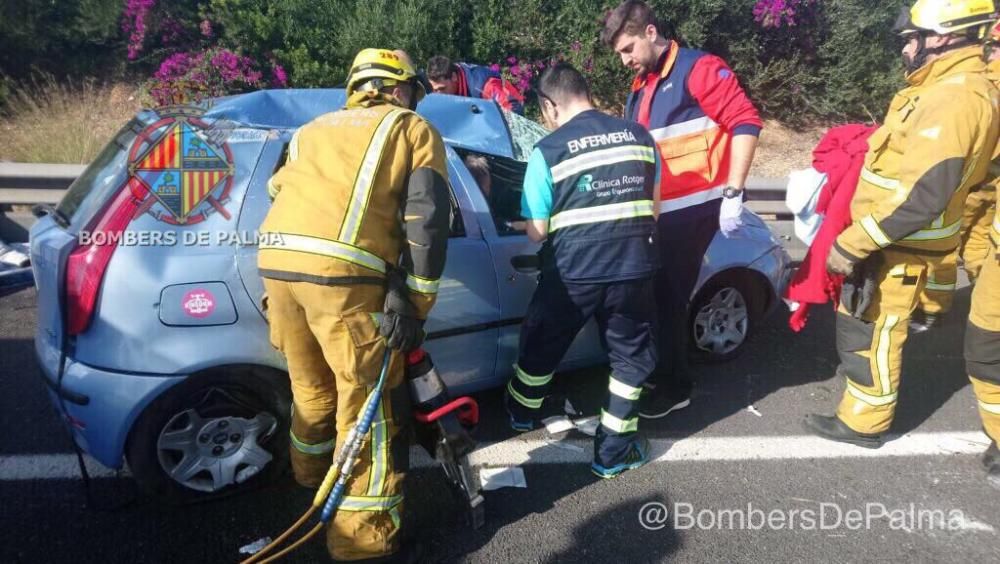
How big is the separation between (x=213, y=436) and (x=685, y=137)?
101 inches

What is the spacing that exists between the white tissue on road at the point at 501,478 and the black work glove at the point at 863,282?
5.85ft

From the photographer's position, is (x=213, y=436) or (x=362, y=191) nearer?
(x=362, y=191)

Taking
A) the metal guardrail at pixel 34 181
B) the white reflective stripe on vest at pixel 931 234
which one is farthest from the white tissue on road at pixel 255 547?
the metal guardrail at pixel 34 181

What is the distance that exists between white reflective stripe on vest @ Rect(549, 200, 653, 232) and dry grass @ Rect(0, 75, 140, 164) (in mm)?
5532

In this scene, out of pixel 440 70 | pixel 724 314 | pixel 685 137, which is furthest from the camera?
pixel 440 70

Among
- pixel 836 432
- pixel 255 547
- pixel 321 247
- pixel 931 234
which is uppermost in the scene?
pixel 321 247

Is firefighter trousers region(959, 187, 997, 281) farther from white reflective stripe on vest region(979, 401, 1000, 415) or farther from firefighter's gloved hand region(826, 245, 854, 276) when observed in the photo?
firefighter's gloved hand region(826, 245, 854, 276)

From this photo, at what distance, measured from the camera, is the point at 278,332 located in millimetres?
2363

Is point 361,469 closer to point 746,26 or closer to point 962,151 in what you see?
point 962,151

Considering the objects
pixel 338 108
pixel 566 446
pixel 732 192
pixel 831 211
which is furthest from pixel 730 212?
pixel 338 108

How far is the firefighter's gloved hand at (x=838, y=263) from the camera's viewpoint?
304cm

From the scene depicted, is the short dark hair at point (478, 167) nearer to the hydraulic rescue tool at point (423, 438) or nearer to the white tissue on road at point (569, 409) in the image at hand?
the hydraulic rescue tool at point (423, 438)

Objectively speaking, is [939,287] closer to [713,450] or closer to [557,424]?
[713,450]

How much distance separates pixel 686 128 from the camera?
133 inches
